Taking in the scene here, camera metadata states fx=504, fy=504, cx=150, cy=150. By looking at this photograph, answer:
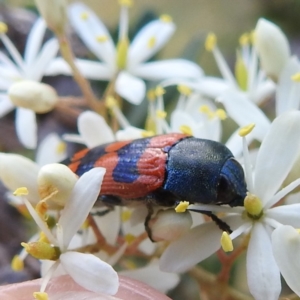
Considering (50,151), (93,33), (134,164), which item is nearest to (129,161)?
(134,164)

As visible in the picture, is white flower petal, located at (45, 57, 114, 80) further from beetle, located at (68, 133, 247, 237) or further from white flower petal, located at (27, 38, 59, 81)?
beetle, located at (68, 133, 247, 237)

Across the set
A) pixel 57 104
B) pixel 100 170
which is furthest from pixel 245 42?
pixel 100 170

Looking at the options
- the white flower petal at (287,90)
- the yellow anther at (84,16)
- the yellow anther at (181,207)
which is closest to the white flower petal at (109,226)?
the yellow anther at (181,207)

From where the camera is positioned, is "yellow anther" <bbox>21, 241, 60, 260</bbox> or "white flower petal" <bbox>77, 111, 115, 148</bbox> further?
"white flower petal" <bbox>77, 111, 115, 148</bbox>

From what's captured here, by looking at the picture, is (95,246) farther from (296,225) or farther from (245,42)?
(245,42)

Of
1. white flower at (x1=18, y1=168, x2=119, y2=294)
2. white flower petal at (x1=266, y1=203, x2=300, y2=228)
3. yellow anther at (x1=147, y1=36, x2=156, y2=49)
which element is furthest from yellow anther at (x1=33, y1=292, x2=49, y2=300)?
yellow anther at (x1=147, y1=36, x2=156, y2=49)

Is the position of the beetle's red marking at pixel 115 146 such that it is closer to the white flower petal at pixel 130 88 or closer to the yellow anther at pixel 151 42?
the white flower petal at pixel 130 88
